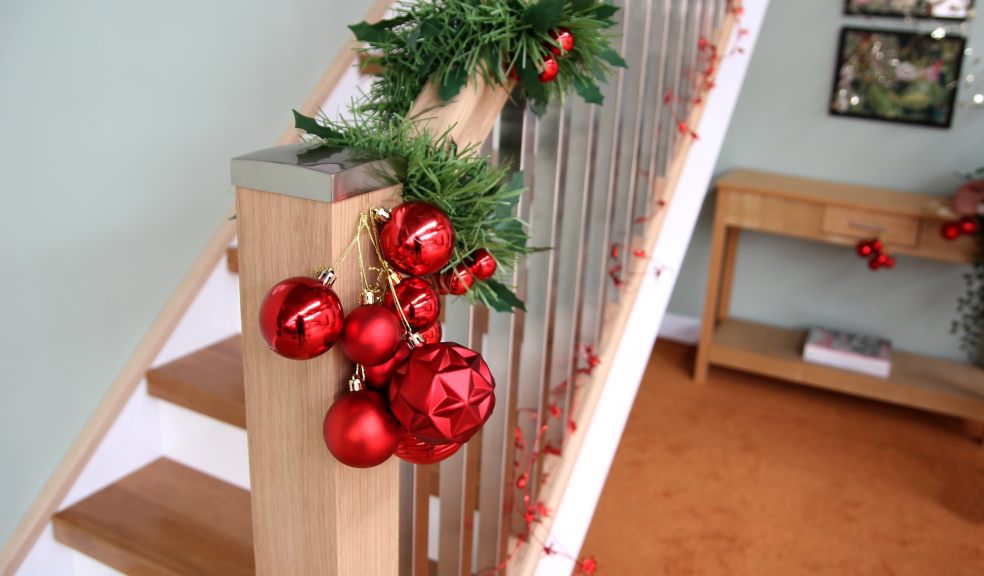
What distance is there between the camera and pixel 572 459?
147cm

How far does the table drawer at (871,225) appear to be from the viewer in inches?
116

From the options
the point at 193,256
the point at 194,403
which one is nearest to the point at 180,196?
the point at 193,256

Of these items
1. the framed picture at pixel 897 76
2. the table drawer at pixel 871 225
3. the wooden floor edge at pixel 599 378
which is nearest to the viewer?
the wooden floor edge at pixel 599 378

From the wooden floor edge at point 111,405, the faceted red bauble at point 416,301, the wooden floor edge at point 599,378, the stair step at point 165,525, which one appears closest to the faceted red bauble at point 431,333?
the faceted red bauble at point 416,301

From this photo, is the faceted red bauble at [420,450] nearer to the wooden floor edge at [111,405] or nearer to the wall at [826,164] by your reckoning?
the wooden floor edge at [111,405]

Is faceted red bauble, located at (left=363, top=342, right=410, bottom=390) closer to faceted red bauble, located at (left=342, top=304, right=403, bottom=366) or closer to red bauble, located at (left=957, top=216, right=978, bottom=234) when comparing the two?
faceted red bauble, located at (left=342, top=304, right=403, bottom=366)

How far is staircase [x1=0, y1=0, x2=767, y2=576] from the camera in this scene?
1.21 meters

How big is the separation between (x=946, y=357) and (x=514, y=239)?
2.97 m

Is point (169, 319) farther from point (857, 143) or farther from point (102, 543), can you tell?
point (857, 143)

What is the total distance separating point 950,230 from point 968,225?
0.19 ft

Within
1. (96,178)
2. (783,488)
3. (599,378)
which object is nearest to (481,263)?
(599,378)

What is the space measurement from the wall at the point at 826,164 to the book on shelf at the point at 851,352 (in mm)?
175

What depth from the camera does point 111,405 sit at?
172 cm

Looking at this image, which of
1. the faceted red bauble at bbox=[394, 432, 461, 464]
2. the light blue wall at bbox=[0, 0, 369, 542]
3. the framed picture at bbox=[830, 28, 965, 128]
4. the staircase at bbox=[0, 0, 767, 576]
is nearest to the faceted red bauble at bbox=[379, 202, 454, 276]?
the faceted red bauble at bbox=[394, 432, 461, 464]
